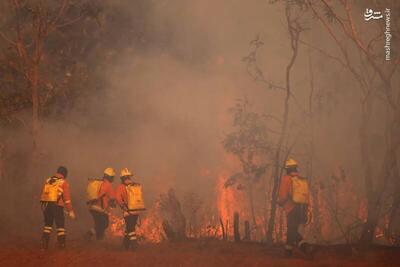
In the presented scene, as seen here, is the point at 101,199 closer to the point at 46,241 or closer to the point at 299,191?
the point at 46,241

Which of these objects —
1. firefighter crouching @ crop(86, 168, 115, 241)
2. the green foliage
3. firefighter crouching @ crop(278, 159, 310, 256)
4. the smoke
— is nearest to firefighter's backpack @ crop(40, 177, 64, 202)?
firefighter crouching @ crop(86, 168, 115, 241)

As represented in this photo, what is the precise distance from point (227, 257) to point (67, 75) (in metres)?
11.2

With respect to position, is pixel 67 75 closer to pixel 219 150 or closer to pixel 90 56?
pixel 90 56

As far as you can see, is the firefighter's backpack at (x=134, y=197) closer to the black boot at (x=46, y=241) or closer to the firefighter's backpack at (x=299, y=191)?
the black boot at (x=46, y=241)

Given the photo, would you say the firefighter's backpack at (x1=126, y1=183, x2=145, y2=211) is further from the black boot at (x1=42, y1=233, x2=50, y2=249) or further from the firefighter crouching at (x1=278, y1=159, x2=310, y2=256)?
the firefighter crouching at (x1=278, y1=159, x2=310, y2=256)

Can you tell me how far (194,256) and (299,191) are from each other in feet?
7.94

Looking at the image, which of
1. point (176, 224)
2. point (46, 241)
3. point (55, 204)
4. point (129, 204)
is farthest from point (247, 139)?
point (46, 241)

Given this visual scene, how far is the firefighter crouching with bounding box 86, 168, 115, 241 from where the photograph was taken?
10906 mm

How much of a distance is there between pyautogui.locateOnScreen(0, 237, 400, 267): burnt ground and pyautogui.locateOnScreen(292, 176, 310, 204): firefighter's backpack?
43.3 inches

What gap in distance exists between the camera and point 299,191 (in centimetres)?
948

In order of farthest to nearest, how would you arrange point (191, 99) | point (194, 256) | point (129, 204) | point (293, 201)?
1. point (191, 99)
2. point (129, 204)
3. point (194, 256)
4. point (293, 201)

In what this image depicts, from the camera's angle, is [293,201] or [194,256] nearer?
[293,201]

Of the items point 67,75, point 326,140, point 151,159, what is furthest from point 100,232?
point 326,140

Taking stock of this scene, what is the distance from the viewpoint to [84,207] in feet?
60.3
